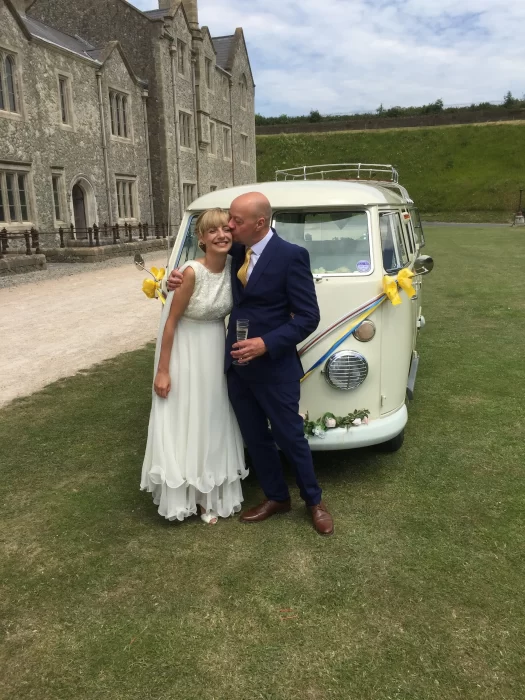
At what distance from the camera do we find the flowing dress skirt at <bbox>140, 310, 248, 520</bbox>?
348 cm

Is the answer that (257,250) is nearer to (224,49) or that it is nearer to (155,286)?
(155,286)

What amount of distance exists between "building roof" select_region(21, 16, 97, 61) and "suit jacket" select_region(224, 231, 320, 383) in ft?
71.5

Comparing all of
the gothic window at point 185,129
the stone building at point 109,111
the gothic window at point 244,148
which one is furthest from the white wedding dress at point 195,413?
the gothic window at point 244,148

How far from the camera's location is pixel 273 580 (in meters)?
3.15

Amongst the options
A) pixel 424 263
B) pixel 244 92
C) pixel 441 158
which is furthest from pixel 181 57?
pixel 441 158

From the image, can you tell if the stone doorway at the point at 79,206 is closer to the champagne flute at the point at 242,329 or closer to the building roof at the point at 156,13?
the building roof at the point at 156,13

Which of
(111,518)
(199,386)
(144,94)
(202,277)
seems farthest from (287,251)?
(144,94)

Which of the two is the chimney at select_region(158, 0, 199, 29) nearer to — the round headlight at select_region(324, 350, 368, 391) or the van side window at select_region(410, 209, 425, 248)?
the van side window at select_region(410, 209, 425, 248)

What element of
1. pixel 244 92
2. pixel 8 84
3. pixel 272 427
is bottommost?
pixel 272 427

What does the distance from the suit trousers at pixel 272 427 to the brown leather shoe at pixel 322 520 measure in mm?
44

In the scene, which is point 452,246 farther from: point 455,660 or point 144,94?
point 455,660

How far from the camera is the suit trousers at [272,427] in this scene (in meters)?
3.45

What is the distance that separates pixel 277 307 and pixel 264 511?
4.59 feet

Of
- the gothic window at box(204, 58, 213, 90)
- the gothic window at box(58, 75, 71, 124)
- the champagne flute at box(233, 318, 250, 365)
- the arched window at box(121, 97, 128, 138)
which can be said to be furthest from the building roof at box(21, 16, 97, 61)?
the champagne flute at box(233, 318, 250, 365)
